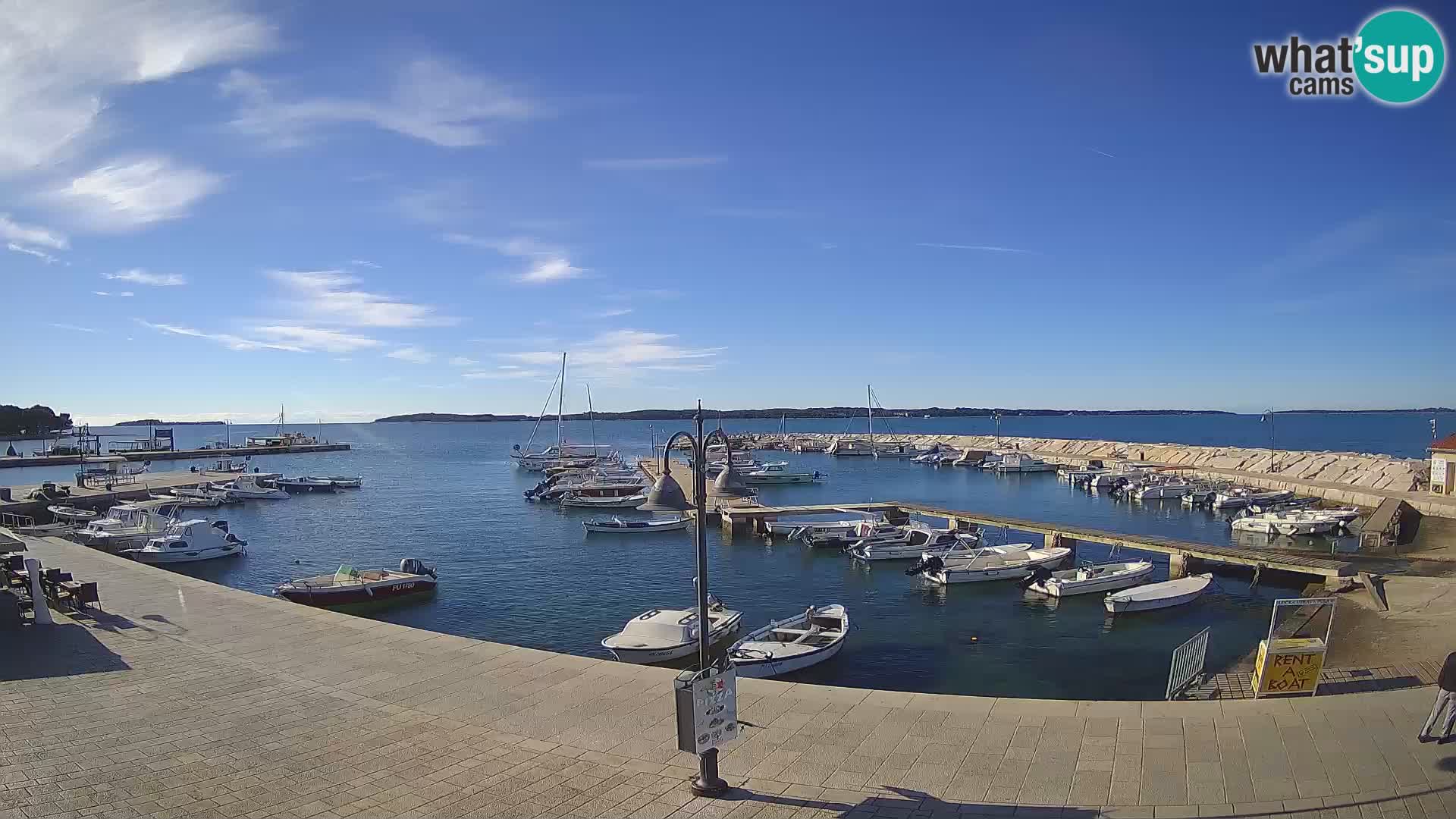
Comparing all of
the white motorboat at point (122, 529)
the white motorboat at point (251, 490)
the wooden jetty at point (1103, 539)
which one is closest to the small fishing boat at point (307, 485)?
the white motorboat at point (251, 490)

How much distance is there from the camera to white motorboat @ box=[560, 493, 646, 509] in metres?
57.4

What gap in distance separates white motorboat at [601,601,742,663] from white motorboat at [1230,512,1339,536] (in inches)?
1434

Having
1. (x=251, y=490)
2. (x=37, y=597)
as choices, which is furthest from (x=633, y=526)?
(x=251, y=490)

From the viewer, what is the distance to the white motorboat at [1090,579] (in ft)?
94.5

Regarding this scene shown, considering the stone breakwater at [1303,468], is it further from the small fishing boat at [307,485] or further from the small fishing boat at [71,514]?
the small fishing boat at [307,485]

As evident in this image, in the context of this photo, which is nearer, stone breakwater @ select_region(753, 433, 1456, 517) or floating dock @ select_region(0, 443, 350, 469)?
stone breakwater @ select_region(753, 433, 1456, 517)

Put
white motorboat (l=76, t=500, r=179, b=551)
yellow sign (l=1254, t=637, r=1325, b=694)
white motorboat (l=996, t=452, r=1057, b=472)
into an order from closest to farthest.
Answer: yellow sign (l=1254, t=637, r=1325, b=694), white motorboat (l=76, t=500, r=179, b=551), white motorboat (l=996, t=452, r=1057, b=472)

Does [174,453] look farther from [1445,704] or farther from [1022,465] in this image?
[1445,704]

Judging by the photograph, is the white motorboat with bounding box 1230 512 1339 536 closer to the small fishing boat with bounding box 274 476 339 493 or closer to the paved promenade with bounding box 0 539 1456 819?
the paved promenade with bounding box 0 539 1456 819

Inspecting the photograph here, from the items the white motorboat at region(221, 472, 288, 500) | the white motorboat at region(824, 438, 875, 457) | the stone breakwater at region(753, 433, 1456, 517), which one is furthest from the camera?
the white motorboat at region(824, 438, 875, 457)

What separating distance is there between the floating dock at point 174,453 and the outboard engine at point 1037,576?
11440 centimetres

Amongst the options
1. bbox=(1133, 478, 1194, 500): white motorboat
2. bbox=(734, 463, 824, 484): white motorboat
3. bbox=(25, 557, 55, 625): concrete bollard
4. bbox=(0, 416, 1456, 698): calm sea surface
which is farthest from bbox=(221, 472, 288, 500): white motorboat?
bbox=(1133, 478, 1194, 500): white motorboat

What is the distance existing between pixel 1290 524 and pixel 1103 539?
53.3 feet

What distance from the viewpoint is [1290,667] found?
12.0 m
